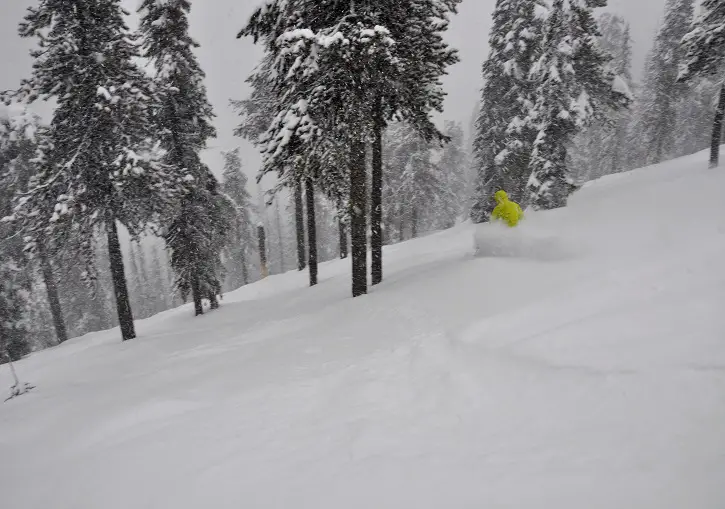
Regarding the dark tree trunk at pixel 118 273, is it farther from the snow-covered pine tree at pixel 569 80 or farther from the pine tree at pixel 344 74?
the snow-covered pine tree at pixel 569 80

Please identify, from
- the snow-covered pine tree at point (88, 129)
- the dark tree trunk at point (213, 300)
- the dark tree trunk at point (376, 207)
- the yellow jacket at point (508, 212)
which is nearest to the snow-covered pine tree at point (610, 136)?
the yellow jacket at point (508, 212)

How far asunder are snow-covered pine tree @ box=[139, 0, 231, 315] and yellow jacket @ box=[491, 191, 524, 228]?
1059cm

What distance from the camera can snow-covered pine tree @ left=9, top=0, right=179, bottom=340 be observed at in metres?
11.1

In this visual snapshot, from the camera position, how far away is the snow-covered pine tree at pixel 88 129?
11.1 metres

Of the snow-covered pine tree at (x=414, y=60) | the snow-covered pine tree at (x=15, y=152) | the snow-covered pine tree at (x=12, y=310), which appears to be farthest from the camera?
the snow-covered pine tree at (x=12, y=310)

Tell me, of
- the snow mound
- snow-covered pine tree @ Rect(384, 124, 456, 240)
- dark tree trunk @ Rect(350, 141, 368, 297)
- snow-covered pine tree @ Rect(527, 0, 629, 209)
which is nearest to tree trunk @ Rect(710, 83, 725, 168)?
snow-covered pine tree @ Rect(527, 0, 629, 209)

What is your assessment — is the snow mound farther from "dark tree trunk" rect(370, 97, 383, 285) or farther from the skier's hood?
"dark tree trunk" rect(370, 97, 383, 285)

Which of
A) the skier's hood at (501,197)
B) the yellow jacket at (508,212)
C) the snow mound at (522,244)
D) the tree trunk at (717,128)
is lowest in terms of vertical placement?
the snow mound at (522,244)

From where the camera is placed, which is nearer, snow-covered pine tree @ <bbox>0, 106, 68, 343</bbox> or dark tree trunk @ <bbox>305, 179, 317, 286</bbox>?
dark tree trunk @ <bbox>305, 179, 317, 286</bbox>

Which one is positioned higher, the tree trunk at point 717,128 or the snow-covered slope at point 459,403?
the tree trunk at point 717,128

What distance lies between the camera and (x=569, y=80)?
1472cm

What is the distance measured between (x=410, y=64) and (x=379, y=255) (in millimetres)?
5451

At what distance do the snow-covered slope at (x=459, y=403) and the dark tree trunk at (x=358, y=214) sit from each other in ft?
5.60

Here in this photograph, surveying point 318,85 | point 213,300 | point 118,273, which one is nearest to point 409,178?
point 213,300
